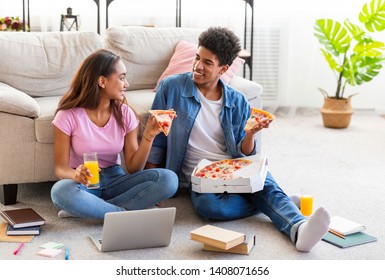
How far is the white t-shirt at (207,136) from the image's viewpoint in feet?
10.5

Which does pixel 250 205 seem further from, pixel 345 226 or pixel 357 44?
pixel 357 44

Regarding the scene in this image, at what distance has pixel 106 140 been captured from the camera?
9.83 ft

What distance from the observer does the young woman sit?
293 centimetres

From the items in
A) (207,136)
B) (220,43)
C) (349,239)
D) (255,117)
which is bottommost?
(349,239)

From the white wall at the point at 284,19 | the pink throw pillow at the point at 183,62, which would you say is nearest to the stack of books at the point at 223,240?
the pink throw pillow at the point at 183,62

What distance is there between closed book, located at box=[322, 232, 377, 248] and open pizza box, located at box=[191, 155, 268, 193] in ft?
1.19

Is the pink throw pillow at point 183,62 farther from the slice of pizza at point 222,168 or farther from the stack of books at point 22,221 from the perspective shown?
the stack of books at point 22,221

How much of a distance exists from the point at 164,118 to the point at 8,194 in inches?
34.9

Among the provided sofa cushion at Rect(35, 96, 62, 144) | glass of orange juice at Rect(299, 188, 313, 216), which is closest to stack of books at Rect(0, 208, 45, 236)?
sofa cushion at Rect(35, 96, 62, 144)

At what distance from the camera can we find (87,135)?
2.96 meters

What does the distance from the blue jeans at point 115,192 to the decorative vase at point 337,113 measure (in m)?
2.47

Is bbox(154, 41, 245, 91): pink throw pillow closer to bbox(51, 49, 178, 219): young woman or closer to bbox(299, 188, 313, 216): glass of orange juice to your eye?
bbox(51, 49, 178, 219): young woman

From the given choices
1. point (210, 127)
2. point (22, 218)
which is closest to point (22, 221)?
point (22, 218)

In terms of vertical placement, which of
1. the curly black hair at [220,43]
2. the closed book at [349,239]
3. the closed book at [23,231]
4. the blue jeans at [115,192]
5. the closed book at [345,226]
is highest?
the curly black hair at [220,43]
